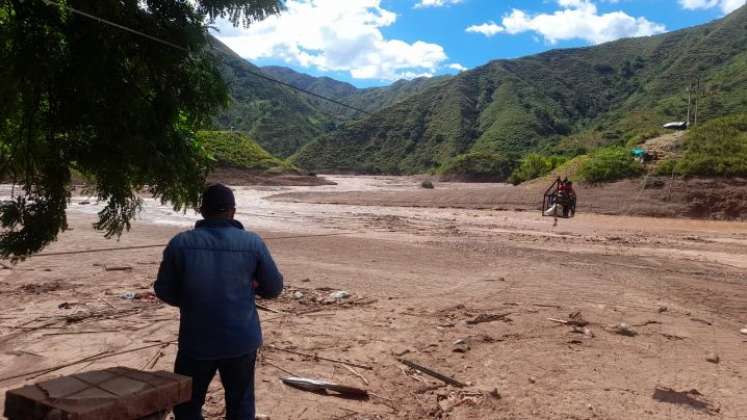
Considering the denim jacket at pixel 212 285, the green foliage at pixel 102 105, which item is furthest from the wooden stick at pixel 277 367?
the denim jacket at pixel 212 285

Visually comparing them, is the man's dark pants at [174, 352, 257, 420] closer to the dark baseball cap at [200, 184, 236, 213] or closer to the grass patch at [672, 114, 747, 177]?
the dark baseball cap at [200, 184, 236, 213]

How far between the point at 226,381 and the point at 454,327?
448 centimetres

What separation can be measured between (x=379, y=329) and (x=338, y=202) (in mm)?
27725

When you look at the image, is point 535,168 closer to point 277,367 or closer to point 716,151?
point 716,151

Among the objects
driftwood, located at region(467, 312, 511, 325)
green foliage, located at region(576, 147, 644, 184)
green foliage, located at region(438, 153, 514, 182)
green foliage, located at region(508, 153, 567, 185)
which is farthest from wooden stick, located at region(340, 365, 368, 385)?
green foliage, located at region(438, 153, 514, 182)

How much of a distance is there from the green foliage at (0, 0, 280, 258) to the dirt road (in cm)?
190

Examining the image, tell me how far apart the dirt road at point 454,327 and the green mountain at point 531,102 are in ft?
257

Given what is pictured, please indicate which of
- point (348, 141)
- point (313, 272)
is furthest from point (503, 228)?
point (348, 141)

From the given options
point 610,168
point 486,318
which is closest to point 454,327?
point 486,318

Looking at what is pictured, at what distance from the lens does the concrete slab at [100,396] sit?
7.82ft

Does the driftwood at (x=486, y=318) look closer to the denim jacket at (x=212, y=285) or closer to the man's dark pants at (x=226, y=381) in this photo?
the man's dark pants at (x=226, y=381)

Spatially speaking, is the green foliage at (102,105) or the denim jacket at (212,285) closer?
the denim jacket at (212,285)

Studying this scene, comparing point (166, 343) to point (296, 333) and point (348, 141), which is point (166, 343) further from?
point (348, 141)

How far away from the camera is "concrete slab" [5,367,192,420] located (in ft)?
7.82
